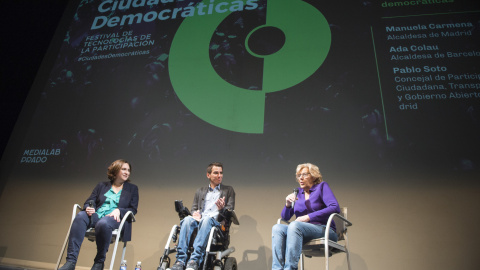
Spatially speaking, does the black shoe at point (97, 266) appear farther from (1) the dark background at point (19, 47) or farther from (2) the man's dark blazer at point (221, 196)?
(1) the dark background at point (19, 47)

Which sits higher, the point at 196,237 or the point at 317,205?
the point at 317,205

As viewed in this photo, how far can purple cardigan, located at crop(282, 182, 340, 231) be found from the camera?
98.7 inches

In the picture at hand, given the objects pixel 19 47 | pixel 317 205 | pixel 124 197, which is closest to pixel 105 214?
pixel 124 197

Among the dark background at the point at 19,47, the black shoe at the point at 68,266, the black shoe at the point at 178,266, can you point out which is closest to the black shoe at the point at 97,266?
the black shoe at the point at 68,266

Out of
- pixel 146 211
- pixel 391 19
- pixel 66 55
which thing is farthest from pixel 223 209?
pixel 66 55

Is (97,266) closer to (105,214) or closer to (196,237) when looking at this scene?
(105,214)

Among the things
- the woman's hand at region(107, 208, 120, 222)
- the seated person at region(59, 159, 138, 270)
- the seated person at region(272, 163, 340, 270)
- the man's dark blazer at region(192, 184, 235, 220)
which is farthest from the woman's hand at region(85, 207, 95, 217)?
the seated person at region(272, 163, 340, 270)

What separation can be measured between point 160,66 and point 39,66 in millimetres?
1664

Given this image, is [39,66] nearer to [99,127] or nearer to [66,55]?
[66,55]

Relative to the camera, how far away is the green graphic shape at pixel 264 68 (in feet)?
12.1

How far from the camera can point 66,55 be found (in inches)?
175

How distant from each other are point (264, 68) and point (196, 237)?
195 cm

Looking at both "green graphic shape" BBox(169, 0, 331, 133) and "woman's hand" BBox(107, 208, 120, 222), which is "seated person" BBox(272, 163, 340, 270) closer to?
"green graphic shape" BBox(169, 0, 331, 133)

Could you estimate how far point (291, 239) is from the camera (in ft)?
7.58
